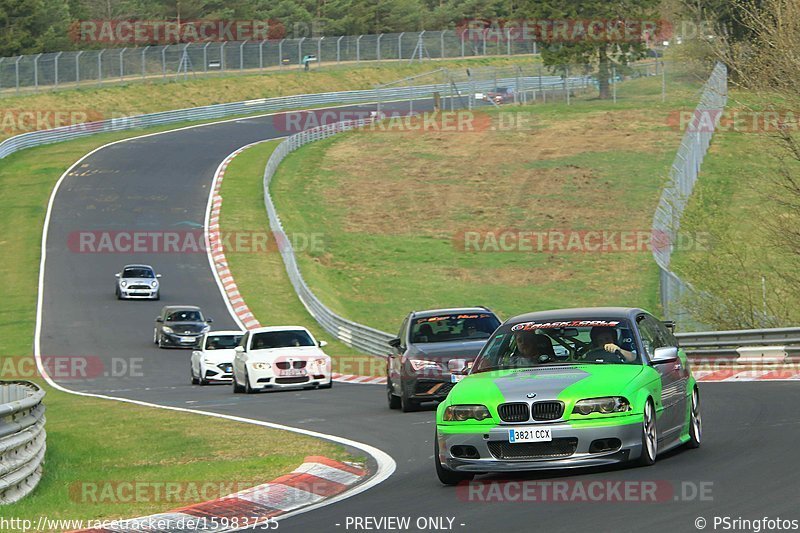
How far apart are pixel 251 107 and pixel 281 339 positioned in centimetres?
6639

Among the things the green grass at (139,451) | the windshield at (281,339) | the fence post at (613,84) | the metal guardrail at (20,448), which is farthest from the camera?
the fence post at (613,84)

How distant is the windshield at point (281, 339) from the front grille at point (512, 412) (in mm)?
15789

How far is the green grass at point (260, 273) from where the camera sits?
34.7 meters

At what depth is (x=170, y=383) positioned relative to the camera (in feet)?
101

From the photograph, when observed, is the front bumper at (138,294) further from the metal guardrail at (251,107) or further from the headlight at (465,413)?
the headlight at (465,413)

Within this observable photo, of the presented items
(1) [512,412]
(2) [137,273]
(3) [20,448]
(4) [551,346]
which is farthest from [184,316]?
(1) [512,412]

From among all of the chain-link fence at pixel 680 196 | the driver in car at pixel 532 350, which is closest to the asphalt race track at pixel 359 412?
the driver in car at pixel 532 350

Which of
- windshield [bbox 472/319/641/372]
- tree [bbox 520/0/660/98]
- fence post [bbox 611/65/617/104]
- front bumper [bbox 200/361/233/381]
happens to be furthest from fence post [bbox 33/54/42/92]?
windshield [bbox 472/319/641/372]

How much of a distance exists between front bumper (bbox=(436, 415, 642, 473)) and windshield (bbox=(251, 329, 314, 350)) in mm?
15765

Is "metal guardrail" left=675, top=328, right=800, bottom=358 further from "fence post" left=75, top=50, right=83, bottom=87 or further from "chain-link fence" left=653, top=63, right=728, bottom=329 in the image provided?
"fence post" left=75, top=50, right=83, bottom=87

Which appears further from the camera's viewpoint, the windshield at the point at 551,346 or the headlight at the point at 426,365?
the headlight at the point at 426,365

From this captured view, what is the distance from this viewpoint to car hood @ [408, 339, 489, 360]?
1950cm

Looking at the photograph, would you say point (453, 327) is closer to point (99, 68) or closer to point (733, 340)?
point (733, 340)

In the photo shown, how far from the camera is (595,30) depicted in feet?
260
